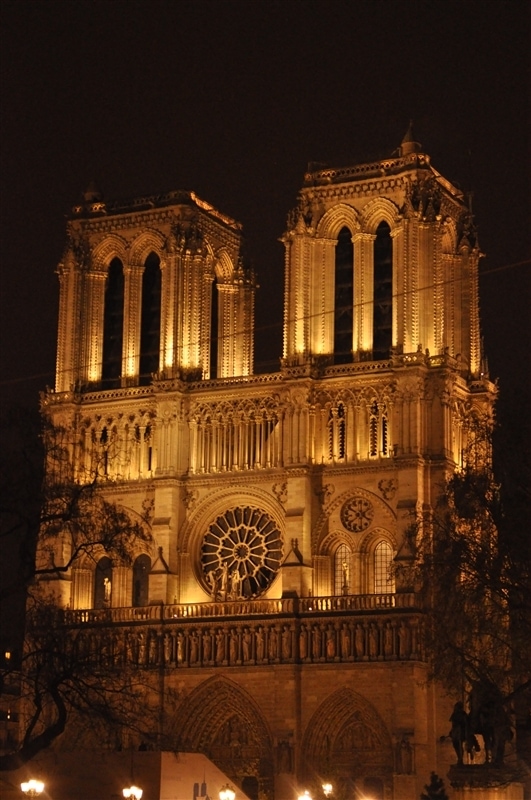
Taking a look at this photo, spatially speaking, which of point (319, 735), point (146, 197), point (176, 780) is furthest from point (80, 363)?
point (176, 780)

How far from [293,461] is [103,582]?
8792 millimetres

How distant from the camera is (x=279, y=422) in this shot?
63.9 metres

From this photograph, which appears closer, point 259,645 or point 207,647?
point 259,645

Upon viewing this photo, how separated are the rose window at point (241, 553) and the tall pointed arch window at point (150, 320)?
618cm

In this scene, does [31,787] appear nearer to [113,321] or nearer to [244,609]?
[244,609]

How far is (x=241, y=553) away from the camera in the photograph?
213 ft

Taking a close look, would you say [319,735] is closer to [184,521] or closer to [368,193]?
[184,521]

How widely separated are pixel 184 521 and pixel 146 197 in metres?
12.1

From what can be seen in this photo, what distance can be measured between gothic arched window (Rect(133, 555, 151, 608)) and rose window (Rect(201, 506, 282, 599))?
7.65ft

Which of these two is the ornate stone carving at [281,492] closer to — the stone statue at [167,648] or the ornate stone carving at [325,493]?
the ornate stone carving at [325,493]

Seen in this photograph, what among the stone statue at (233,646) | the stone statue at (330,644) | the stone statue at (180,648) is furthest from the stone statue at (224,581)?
the stone statue at (330,644)

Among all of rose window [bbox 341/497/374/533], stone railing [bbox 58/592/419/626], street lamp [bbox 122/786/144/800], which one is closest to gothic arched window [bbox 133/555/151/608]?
stone railing [bbox 58/592/419/626]

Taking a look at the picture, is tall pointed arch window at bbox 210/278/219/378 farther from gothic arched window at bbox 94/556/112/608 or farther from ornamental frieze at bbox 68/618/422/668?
ornamental frieze at bbox 68/618/422/668

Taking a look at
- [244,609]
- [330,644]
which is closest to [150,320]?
[244,609]
